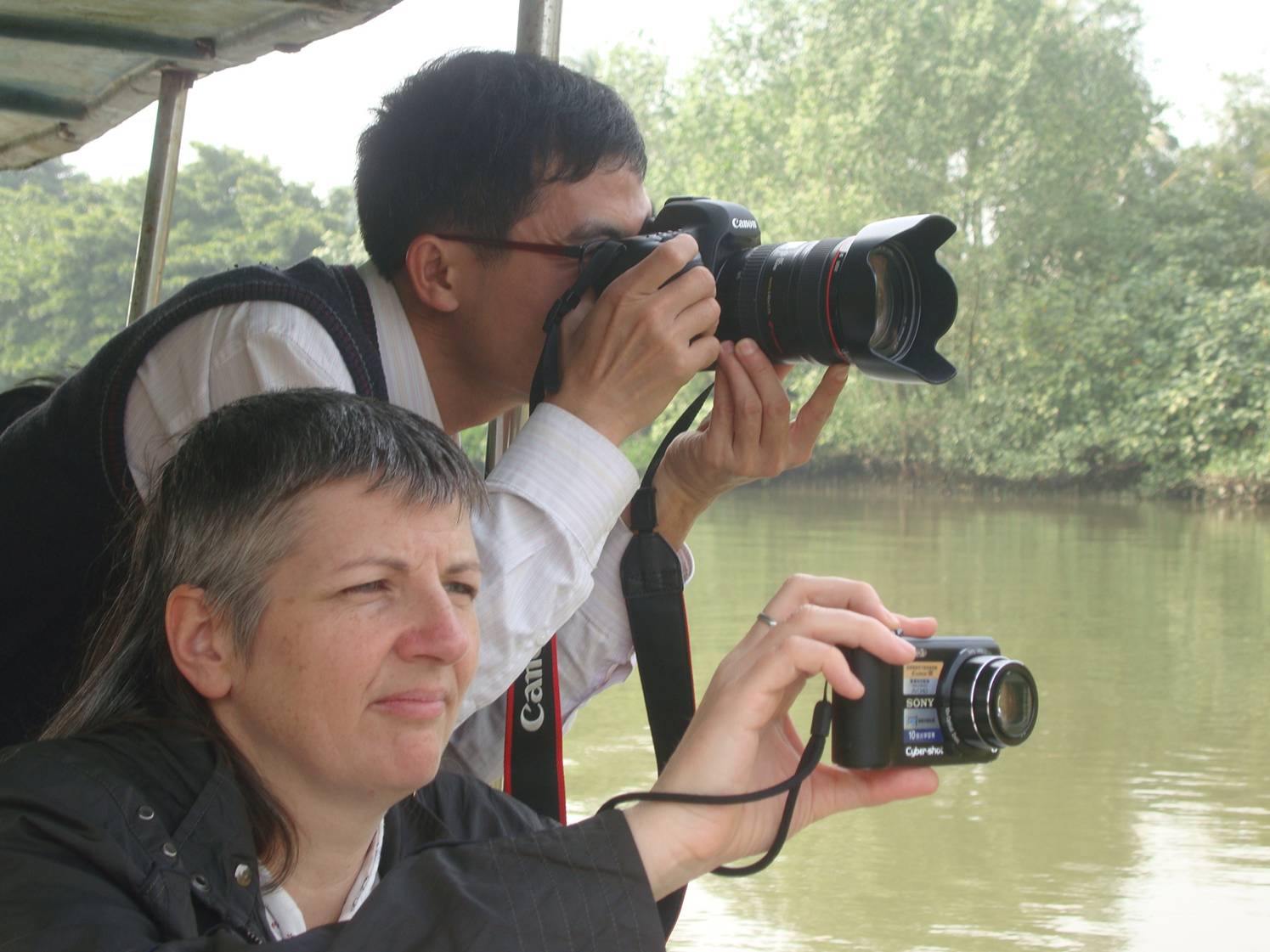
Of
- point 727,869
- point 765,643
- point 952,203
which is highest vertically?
point 952,203

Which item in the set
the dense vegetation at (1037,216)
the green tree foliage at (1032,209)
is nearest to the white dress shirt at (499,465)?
the dense vegetation at (1037,216)

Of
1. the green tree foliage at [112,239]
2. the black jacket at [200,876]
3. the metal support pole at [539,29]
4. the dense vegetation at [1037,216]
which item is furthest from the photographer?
the green tree foliage at [112,239]

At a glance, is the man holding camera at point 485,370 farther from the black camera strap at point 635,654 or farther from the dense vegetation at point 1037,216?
the dense vegetation at point 1037,216

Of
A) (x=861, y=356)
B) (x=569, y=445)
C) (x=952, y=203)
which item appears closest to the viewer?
(x=569, y=445)

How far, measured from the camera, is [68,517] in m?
1.03

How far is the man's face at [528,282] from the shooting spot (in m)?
1.19

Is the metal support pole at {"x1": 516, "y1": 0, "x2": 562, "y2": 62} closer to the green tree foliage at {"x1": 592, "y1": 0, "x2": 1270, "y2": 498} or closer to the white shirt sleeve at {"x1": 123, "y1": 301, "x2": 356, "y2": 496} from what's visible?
the white shirt sleeve at {"x1": 123, "y1": 301, "x2": 356, "y2": 496}

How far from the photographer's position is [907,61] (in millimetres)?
13242

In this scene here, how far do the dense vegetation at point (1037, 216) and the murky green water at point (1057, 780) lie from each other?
3828 mm

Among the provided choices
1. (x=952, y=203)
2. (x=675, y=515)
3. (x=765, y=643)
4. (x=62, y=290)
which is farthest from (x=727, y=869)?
(x=62, y=290)

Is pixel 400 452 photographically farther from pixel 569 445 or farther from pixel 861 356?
pixel 861 356

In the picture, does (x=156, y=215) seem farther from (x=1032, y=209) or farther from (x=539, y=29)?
(x=1032, y=209)

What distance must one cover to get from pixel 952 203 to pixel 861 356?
40.6 feet

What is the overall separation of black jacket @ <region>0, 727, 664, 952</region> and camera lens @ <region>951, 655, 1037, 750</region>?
21 centimetres
